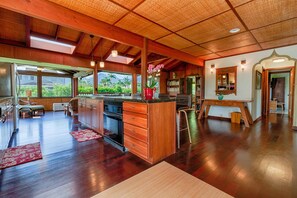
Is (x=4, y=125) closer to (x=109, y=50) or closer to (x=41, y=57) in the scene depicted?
(x=41, y=57)

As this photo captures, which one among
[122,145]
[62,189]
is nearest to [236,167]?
[122,145]

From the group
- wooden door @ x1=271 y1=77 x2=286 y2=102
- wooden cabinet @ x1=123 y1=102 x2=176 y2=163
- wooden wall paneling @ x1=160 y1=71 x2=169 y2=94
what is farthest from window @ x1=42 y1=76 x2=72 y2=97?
wooden door @ x1=271 y1=77 x2=286 y2=102

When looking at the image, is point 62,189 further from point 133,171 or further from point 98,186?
point 133,171

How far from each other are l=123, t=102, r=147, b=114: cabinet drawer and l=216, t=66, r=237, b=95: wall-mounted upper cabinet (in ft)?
15.8

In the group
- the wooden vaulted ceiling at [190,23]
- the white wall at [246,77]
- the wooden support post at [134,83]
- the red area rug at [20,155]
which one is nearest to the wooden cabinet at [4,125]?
the red area rug at [20,155]

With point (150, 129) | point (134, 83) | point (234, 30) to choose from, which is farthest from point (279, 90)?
point (150, 129)

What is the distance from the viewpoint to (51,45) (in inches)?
200

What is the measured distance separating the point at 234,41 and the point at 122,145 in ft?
13.8

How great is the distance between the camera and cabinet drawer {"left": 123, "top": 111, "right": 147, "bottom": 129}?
6.93 feet

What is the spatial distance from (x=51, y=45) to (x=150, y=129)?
17.3 feet

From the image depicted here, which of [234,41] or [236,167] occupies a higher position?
[234,41]

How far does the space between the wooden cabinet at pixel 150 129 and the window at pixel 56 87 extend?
26.2ft

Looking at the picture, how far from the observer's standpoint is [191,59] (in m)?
5.63

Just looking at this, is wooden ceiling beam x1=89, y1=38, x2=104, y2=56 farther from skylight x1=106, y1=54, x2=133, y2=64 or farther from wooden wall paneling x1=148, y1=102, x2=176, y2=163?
wooden wall paneling x1=148, y1=102, x2=176, y2=163
